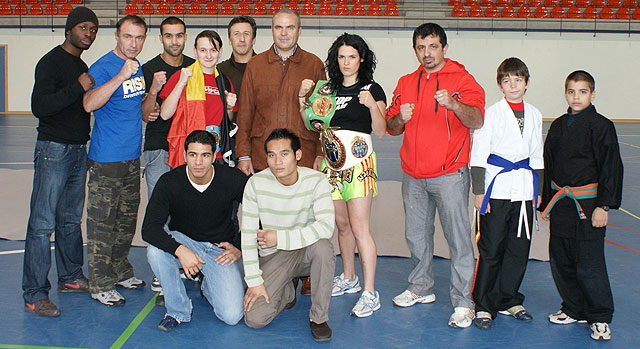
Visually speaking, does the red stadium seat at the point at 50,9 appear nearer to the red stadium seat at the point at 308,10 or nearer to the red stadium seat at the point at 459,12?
the red stadium seat at the point at 308,10

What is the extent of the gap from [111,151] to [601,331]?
10.6ft

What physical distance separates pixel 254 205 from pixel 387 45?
51.9ft

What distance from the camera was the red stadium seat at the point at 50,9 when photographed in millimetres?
19306

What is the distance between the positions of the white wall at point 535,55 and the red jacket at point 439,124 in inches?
579

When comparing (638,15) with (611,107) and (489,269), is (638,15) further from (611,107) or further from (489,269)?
(489,269)

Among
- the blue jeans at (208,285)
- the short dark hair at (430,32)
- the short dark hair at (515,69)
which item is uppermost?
the short dark hair at (430,32)

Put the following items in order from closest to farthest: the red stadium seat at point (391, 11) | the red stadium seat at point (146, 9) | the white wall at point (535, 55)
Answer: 1. the white wall at point (535, 55)
2. the red stadium seat at point (146, 9)
3. the red stadium seat at point (391, 11)

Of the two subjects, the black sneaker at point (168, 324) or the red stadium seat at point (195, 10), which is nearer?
the black sneaker at point (168, 324)

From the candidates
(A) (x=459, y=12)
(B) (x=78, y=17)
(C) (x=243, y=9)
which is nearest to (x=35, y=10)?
(C) (x=243, y=9)

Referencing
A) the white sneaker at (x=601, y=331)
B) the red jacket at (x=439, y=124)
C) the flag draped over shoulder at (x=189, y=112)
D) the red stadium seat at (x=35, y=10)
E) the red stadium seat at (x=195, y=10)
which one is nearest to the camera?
the white sneaker at (x=601, y=331)

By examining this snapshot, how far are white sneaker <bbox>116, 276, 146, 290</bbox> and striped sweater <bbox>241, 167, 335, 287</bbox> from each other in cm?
107

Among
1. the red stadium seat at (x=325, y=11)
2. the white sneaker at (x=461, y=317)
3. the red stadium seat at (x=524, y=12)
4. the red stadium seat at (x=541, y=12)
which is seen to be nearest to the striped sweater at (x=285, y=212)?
the white sneaker at (x=461, y=317)

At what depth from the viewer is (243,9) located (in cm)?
1914

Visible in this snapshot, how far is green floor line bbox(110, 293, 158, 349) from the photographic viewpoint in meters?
3.20
